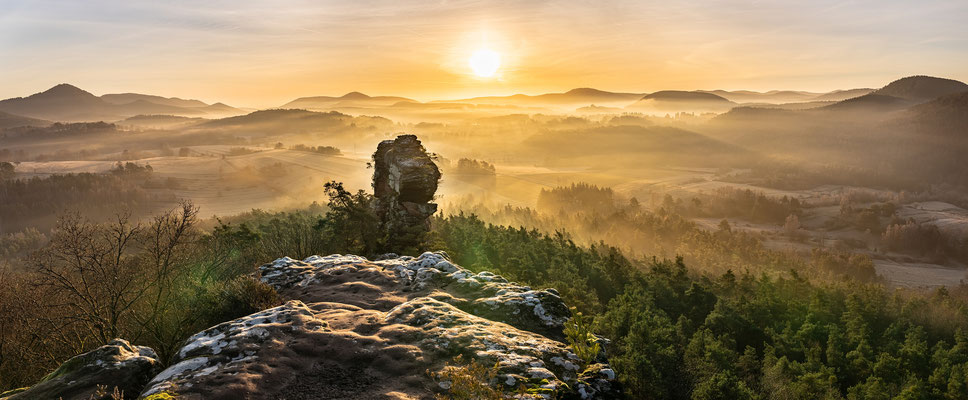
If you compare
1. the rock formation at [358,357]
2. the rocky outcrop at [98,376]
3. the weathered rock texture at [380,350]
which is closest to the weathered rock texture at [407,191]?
the weathered rock texture at [380,350]

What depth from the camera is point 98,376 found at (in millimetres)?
8109

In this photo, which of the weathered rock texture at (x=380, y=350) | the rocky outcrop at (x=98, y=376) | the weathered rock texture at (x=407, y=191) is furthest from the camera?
the weathered rock texture at (x=407, y=191)

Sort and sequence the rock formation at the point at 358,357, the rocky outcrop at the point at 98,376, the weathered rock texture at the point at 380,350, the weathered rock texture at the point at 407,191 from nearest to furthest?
the rocky outcrop at the point at 98,376
the rock formation at the point at 358,357
the weathered rock texture at the point at 380,350
the weathered rock texture at the point at 407,191

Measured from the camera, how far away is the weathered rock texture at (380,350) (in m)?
8.36

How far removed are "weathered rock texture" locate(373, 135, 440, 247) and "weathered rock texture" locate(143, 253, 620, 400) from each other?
13.6 meters

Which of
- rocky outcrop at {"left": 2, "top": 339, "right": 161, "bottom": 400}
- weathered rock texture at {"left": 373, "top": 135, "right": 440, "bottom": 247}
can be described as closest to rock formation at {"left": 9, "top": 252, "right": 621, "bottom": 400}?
rocky outcrop at {"left": 2, "top": 339, "right": 161, "bottom": 400}

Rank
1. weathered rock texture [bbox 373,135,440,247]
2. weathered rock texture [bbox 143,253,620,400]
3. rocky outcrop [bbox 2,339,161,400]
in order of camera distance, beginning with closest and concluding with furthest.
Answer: rocky outcrop [bbox 2,339,161,400], weathered rock texture [bbox 143,253,620,400], weathered rock texture [bbox 373,135,440,247]

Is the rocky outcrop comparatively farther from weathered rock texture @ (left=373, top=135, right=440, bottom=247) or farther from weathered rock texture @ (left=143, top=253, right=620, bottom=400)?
weathered rock texture @ (left=373, top=135, right=440, bottom=247)

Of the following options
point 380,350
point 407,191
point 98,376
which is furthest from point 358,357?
point 407,191

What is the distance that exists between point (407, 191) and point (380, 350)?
1884cm

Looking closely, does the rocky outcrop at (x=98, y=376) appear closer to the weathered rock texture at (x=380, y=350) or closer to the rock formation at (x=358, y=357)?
the rock formation at (x=358, y=357)

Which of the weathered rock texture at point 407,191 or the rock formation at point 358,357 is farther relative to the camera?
the weathered rock texture at point 407,191

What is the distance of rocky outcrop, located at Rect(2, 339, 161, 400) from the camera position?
25.7ft

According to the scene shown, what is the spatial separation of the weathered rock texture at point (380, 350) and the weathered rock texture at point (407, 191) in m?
13.6
